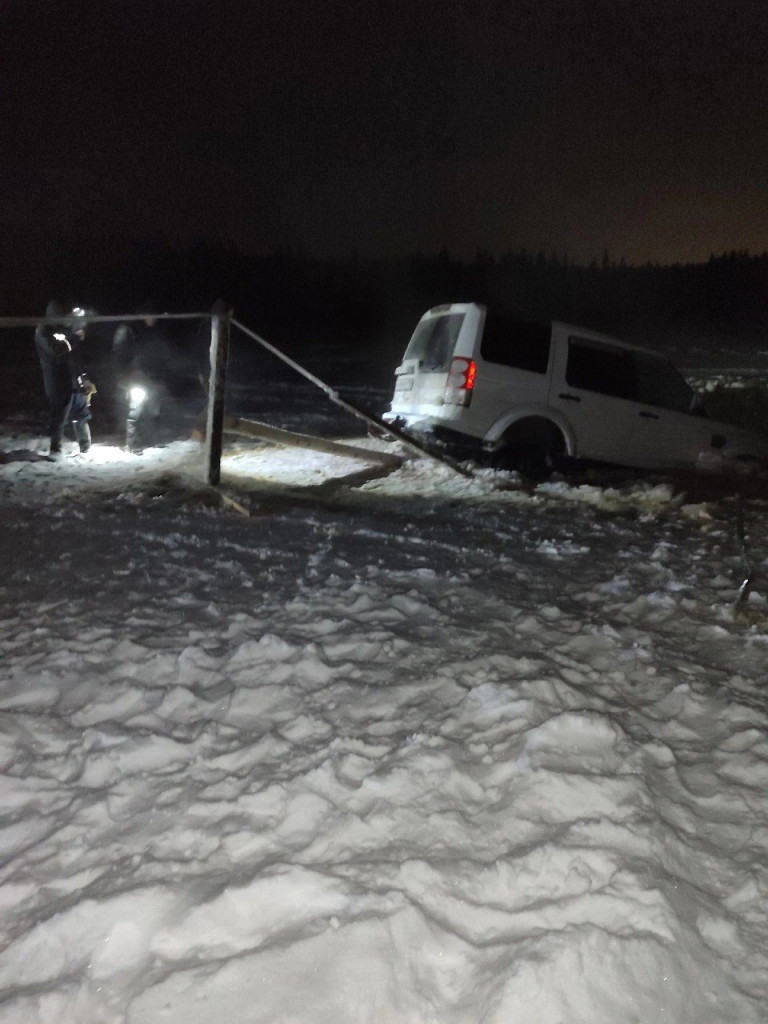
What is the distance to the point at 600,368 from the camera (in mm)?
8422

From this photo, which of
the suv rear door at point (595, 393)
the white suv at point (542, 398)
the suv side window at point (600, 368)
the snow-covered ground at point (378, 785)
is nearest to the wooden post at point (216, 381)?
the snow-covered ground at point (378, 785)

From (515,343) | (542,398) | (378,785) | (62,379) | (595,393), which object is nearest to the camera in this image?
(378,785)

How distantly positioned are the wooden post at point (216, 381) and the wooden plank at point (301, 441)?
174mm

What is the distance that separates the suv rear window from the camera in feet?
25.9

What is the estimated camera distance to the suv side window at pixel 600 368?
8.22 metres

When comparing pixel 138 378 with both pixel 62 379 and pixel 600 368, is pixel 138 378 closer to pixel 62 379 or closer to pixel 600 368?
pixel 62 379

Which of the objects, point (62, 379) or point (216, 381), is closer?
point (216, 381)

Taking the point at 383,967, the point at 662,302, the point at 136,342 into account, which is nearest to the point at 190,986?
the point at 383,967

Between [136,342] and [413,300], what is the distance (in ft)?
207

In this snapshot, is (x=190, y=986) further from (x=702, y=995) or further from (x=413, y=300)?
(x=413, y=300)

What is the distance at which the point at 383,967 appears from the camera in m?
2.12

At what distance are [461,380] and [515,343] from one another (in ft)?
2.51

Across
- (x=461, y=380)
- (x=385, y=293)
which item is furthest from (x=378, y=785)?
(x=385, y=293)

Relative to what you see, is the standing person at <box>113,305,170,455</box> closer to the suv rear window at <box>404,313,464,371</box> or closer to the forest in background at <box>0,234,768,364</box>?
the suv rear window at <box>404,313,464,371</box>
